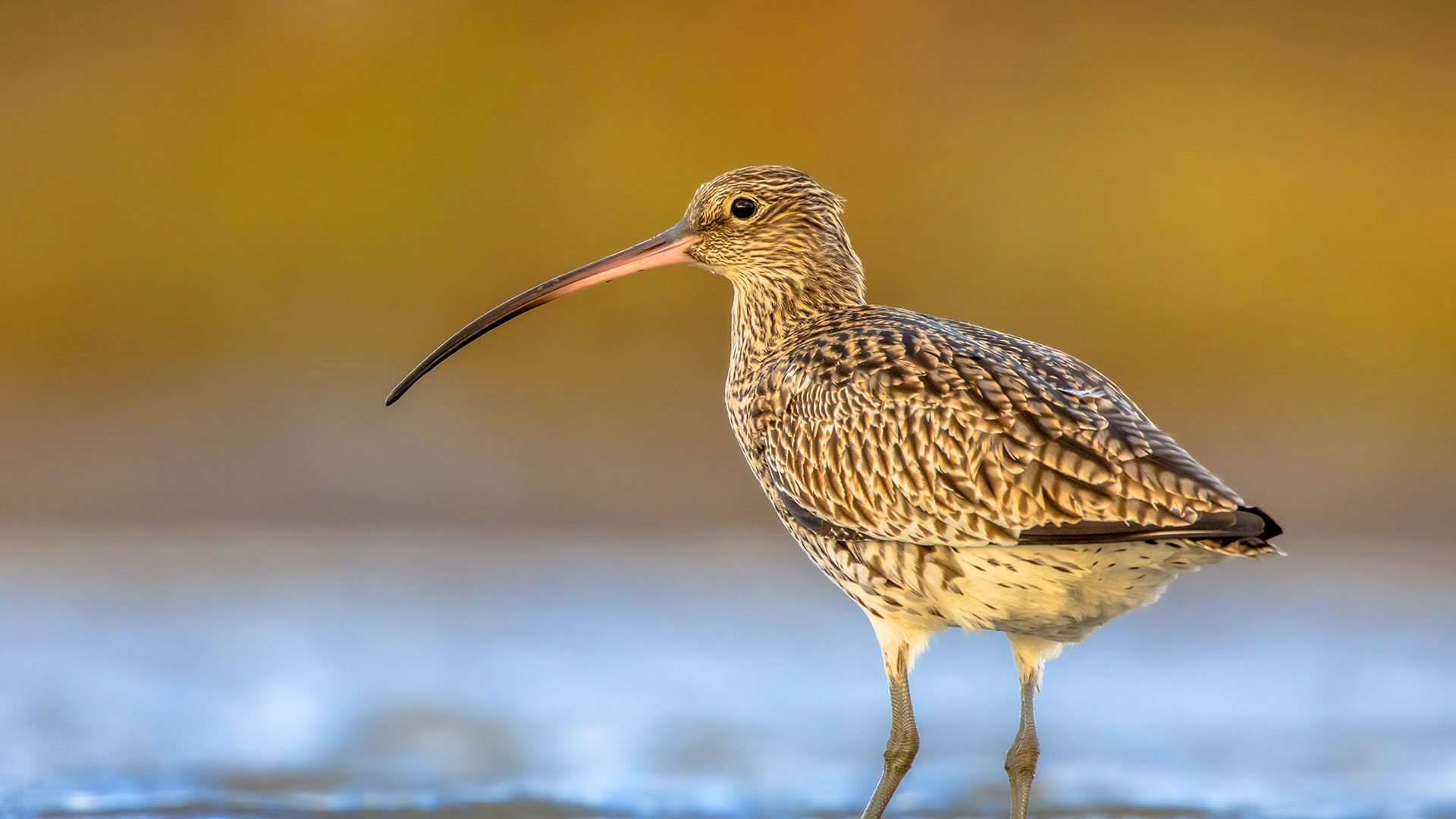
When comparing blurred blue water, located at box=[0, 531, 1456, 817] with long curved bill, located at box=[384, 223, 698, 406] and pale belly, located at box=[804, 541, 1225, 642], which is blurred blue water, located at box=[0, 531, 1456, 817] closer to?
pale belly, located at box=[804, 541, 1225, 642]

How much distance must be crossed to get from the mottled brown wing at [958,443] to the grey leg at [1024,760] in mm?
1007

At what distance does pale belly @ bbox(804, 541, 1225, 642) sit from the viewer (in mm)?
4590

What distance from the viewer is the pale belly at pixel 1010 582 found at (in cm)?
459

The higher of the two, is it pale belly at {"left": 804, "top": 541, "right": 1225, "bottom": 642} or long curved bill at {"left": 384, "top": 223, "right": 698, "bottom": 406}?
long curved bill at {"left": 384, "top": 223, "right": 698, "bottom": 406}

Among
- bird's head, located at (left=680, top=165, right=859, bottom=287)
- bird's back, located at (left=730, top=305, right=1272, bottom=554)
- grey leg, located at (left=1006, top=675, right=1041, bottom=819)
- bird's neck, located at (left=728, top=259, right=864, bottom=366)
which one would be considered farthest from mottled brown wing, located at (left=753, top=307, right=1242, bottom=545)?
grey leg, located at (left=1006, top=675, right=1041, bottom=819)

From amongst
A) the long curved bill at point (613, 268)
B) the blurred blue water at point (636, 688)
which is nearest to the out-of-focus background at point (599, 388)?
the blurred blue water at point (636, 688)

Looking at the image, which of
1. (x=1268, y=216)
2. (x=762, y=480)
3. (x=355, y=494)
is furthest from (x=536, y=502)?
(x=1268, y=216)

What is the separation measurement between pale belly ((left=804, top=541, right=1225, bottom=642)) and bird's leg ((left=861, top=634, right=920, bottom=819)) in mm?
290

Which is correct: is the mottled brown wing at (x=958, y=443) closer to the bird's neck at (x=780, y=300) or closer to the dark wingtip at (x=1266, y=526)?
the dark wingtip at (x=1266, y=526)

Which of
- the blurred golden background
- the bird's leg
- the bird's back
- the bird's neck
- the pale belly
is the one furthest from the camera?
the blurred golden background

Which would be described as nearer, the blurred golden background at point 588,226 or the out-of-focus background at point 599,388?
the out-of-focus background at point 599,388

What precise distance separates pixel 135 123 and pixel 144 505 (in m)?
4.42

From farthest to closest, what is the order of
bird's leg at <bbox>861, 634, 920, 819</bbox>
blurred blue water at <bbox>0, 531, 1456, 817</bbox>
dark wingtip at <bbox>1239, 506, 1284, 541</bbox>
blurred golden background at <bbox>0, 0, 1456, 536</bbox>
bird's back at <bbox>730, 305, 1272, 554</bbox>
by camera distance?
blurred golden background at <bbox>0, 0, 1456, 536</bbox> < blurred blue water at <bbox>0, 531, 1456, 817</bbox> < bird's leg at <bbox>861, 634, 920, 819</bbox> < bird's back at <bbox>730, 305, 1272, 554</bbox> < dark wingtip at <bbox>1239, 506, 1284, 541</bbox>

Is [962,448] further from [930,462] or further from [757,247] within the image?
[757,247]
